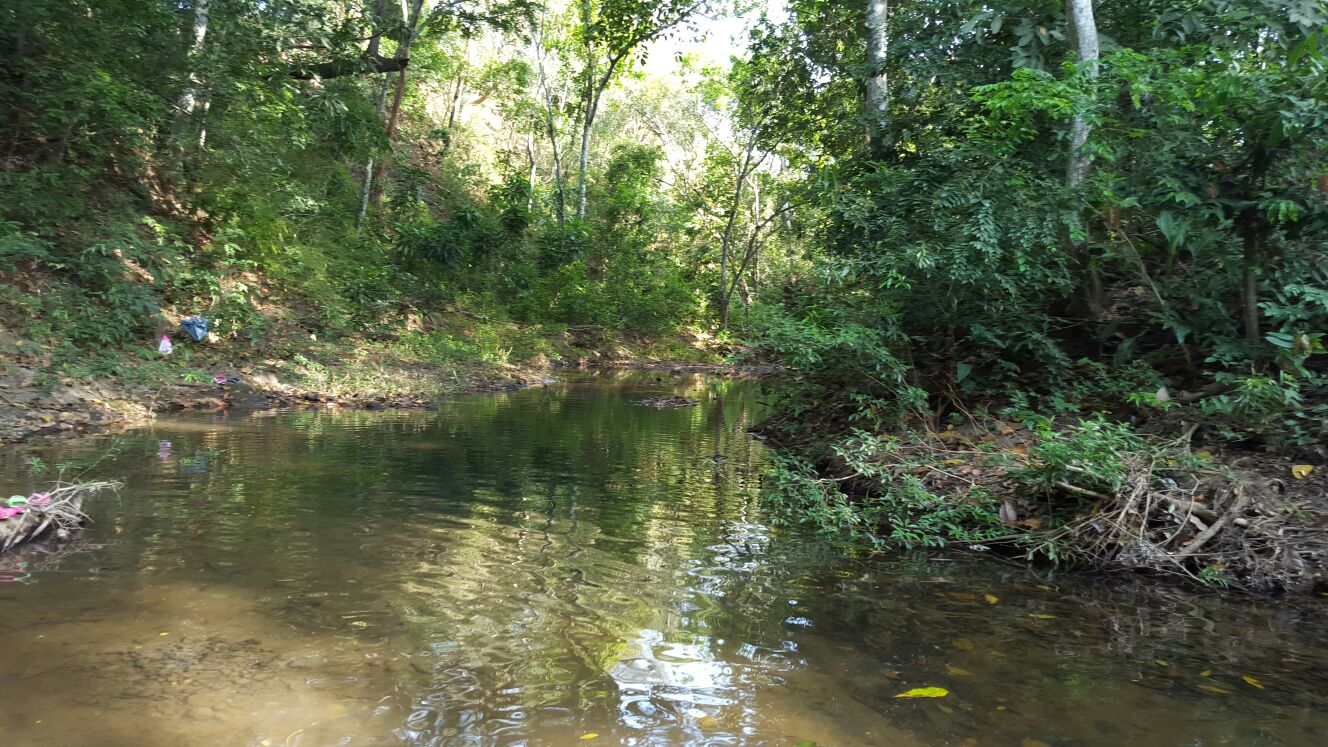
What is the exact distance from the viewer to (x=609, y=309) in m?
28.8

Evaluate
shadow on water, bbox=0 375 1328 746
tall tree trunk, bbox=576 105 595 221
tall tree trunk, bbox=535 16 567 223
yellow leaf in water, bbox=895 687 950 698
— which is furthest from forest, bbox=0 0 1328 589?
tall tree trunk, bbox=535 16 567 223

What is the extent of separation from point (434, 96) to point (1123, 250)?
36697 mm

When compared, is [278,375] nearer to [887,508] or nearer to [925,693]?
[887,508]

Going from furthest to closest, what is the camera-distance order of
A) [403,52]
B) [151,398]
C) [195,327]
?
[403,52]
[195,327]
[151,398]

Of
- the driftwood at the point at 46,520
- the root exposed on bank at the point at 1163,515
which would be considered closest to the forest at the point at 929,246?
the root exposed on bank at the point at 1163,515

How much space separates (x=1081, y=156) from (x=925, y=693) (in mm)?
6071

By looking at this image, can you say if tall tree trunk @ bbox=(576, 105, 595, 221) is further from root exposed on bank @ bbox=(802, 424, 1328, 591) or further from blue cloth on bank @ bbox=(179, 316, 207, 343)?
root exposed on bank @ bbox=(802, 424, 1328, 591)

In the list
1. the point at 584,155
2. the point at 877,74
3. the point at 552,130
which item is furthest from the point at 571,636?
the point at 552,130

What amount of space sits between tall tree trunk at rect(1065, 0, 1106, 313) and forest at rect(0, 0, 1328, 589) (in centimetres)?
5

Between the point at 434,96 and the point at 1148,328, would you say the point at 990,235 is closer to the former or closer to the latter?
the point at 1148,328

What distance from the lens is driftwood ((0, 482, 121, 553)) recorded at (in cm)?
514

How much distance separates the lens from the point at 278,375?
46.7ft

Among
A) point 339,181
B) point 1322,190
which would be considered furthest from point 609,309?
point 1322,190

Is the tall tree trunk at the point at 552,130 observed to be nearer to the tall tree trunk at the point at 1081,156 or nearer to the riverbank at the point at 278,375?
the riverbank at the point at 278,375
